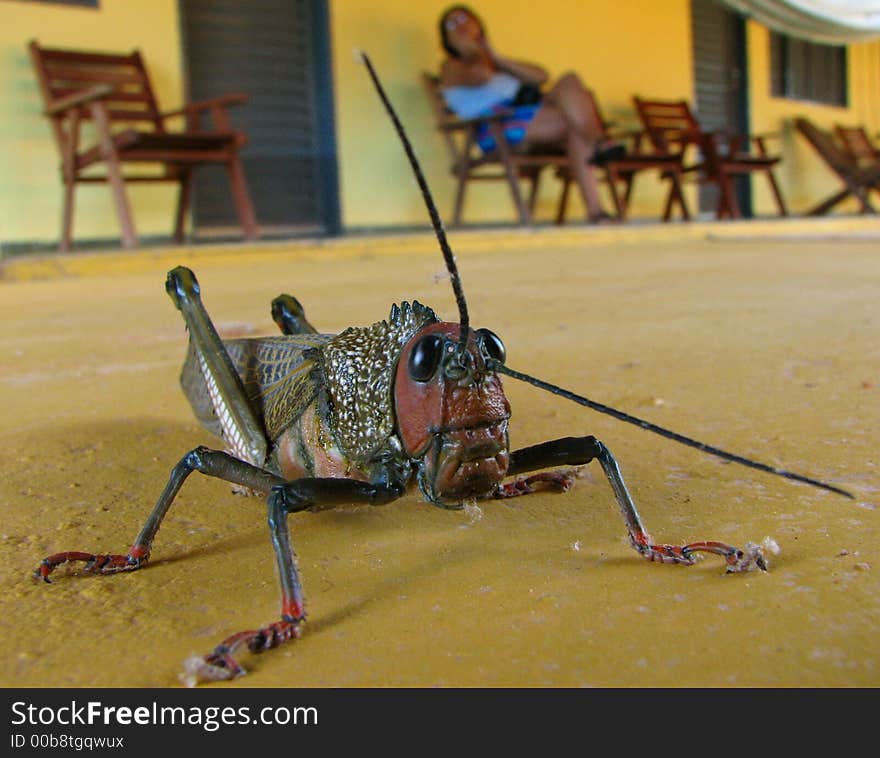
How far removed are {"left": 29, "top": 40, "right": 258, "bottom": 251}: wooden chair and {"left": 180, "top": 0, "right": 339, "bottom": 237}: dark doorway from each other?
26.2 inches

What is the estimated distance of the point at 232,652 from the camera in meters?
0.65

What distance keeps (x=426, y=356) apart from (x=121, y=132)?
18.0 ft

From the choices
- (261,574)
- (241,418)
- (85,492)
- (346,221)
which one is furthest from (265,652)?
(346,221)

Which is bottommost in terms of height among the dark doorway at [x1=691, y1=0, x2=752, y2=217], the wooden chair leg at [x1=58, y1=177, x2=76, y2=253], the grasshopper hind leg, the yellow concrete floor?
the yellow concrete floor

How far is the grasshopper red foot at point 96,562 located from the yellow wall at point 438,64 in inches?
261

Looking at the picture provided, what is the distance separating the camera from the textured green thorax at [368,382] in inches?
33.7

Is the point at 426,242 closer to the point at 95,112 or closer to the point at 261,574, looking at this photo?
the point at 95,112

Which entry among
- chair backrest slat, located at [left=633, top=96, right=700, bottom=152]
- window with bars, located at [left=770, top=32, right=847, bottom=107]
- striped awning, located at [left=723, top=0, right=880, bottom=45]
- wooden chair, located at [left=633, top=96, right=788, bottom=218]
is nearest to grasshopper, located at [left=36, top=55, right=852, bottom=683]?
wooden chair, located at [left=633, top=96, right=788, bottom=218]

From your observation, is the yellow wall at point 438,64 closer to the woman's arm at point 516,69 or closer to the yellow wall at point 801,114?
the woman's arm at point 516,69

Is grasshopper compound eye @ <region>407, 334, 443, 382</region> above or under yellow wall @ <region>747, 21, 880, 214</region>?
under

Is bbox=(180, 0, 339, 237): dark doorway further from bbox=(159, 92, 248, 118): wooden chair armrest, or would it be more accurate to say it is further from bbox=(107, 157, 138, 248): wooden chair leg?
bbox=(107, 157, 138, 248): wooden chair leg

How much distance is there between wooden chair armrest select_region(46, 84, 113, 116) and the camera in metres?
5.48

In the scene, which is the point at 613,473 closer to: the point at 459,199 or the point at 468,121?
the point at 468,121

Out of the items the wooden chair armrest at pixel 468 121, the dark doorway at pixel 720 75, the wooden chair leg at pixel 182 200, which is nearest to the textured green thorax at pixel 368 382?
the wooden chair leg at pixel 182 200
